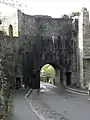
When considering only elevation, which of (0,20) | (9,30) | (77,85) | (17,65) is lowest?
(77,85)

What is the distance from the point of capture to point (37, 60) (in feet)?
94.1

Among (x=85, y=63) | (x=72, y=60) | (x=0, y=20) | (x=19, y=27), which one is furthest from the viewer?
(x=72, y=60)

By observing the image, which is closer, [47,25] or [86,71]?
[86,71]

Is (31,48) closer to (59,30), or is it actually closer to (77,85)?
(59,30)

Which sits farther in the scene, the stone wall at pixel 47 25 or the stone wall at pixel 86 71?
the stone wall at pixel 47 25

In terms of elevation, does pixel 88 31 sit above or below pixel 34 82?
above

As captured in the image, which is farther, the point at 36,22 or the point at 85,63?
the point at 36,22

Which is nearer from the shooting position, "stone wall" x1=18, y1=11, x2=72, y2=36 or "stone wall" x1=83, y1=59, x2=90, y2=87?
"stone wall" x1=83, y1=59, x2=90, y2=87

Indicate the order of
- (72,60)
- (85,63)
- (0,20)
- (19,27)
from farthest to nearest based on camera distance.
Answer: (72,60)
(19,27)
(85,63)
(0,20)

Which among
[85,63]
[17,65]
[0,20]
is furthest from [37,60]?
[0,20]

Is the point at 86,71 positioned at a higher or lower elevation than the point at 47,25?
lower

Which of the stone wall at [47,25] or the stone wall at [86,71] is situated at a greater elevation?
the stone wall at [47,25]

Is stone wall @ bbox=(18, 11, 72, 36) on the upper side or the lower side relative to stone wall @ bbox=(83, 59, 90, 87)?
upper

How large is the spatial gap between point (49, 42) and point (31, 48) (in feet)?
6.46
